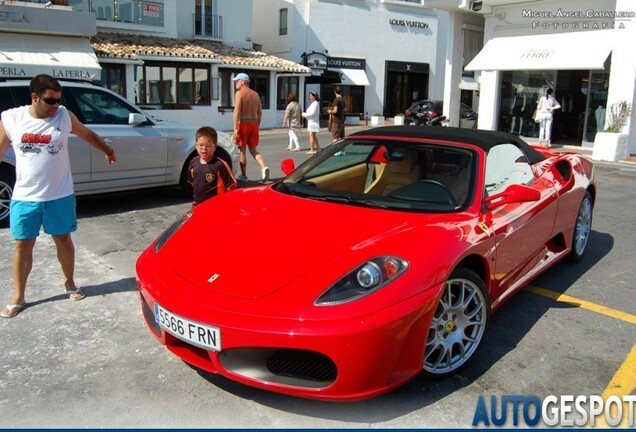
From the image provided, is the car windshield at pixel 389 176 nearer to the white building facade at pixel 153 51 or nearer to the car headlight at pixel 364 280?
the car headlight at pixel 364 280

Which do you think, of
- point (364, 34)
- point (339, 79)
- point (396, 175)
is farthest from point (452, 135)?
point (364, 34)

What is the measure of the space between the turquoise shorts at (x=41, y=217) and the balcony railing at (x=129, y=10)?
2171cm

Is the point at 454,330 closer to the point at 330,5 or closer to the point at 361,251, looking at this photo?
the point at 361,251

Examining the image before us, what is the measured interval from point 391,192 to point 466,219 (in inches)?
25.5

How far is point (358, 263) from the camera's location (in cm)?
286

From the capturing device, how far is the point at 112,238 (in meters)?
6.13

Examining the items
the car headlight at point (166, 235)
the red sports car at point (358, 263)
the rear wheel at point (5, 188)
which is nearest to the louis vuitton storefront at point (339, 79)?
the rear wheel at point (5, 188)

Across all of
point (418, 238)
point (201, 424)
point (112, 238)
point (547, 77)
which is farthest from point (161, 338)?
point (547, 77)

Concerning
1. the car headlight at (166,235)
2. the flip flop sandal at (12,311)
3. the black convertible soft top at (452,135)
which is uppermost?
the black convertible soft top at (452,135)

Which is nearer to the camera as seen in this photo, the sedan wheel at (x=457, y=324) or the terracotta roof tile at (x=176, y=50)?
the sedan wheel at (x=457, y=324)

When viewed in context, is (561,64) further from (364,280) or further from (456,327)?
(364,280)

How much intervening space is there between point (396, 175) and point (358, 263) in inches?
54.7

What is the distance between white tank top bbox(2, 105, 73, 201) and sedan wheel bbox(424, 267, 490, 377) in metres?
2.93

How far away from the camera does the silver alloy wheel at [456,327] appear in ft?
9.93
